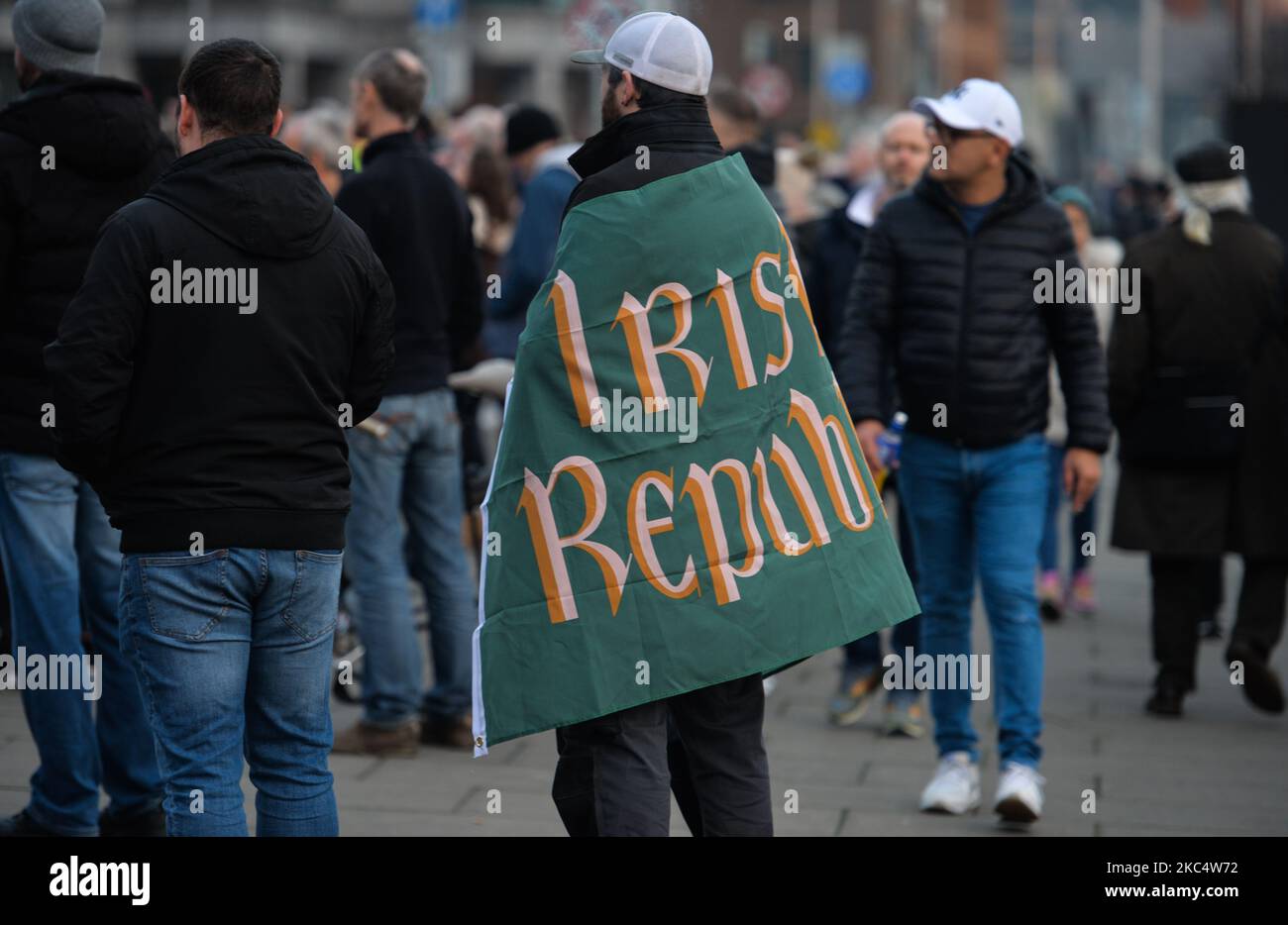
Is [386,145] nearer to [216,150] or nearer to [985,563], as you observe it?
[985,563]

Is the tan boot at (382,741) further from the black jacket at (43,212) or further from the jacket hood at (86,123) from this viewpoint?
the jacket hood at (86,123)

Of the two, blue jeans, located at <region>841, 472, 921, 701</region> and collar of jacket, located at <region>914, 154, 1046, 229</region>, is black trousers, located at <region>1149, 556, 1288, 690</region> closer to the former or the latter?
blue jeans, located at <region>841, 472, 921, 701</region>

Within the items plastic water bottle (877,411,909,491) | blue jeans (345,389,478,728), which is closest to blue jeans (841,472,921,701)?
plastic water bottle (877,411,909,491)

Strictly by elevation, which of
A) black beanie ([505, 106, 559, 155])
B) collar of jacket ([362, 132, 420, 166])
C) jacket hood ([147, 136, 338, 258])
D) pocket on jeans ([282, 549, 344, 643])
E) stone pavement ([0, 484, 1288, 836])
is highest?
black beanie ([505, 106, 559, 155])

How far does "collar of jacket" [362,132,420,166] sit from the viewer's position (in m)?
6.98

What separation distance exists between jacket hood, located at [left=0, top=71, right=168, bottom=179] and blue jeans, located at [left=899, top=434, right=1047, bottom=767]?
2.53 metres

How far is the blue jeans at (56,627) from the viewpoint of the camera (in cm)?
546

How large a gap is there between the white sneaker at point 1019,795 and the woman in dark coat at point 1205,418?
219 cm

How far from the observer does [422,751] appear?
23.5 feet

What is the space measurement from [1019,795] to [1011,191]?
1839mm

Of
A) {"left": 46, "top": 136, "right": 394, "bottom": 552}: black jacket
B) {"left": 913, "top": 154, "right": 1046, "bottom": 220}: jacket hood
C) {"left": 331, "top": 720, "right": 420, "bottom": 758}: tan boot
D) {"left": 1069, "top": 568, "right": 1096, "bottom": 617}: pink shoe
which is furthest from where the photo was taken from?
{"left": 1069, "top": 568, "right": 1096, "bottom": 617}: pink shoe
